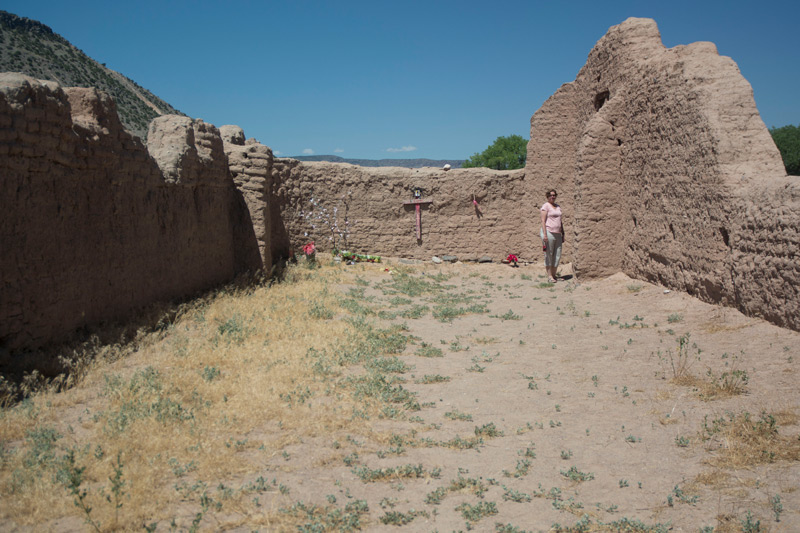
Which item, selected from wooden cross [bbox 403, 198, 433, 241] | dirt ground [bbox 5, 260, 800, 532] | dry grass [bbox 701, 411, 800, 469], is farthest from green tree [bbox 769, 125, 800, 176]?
dry grass [bbox 701, 411, 800, 469]

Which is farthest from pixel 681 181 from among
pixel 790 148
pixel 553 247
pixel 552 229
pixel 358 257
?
pixel 790 148

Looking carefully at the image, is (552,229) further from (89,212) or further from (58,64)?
(58,64)

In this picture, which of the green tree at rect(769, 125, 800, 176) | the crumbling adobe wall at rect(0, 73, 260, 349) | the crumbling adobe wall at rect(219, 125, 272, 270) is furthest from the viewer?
the green tree at rect(769, 125, 800, 176)

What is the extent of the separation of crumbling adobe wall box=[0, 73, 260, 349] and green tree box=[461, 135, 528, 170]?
30.9m

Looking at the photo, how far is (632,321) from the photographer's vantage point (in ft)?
27.2

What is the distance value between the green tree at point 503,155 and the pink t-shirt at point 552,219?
27.2 meters

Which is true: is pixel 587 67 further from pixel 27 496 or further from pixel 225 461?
pixel 27 496

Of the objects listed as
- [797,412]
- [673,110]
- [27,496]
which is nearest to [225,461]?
[27,496]

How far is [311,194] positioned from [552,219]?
6.13 m

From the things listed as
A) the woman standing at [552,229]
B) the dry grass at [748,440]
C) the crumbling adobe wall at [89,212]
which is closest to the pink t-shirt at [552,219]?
the woman standing at [552,229]

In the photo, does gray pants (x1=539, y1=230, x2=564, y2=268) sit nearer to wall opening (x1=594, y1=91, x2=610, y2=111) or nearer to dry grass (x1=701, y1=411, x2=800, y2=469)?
wall opening (x1=594, y1=91, x2=610, y2=111)

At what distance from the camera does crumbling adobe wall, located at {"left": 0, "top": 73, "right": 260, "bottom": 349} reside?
18.5 ft

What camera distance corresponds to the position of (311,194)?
1516 centimetres

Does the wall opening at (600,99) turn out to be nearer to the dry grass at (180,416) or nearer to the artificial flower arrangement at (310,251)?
the artificial flower arrangement at (310,251)
